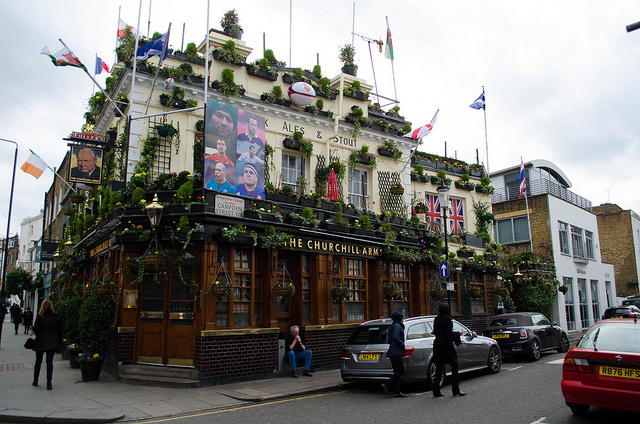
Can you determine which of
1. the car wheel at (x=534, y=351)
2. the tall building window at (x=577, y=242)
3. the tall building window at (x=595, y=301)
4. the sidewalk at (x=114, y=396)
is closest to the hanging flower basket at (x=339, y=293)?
the sidewalk at (x=114, y=396)

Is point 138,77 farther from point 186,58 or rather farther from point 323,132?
point 323,132

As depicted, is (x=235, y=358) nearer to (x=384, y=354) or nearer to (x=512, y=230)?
(x=384, y=354)

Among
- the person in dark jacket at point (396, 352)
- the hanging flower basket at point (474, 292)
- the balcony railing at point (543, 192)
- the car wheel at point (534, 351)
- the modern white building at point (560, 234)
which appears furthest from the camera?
the balcony railing at point (543, 192)

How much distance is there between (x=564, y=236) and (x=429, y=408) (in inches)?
991

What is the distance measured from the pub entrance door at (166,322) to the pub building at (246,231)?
0.03 meters

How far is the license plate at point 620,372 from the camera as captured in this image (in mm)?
6863

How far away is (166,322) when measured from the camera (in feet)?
41.4

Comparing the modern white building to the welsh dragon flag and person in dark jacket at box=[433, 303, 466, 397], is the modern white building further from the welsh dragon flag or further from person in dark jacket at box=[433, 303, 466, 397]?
the welsh dragon flag

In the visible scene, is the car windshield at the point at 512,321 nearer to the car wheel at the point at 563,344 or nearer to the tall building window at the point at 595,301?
the car wheel at the point at 563,344

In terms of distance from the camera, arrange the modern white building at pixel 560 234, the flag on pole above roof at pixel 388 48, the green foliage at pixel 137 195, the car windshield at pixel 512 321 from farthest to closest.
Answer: the modern white building at pixel 560 234
the flag on pole above roof at pixel 388 48
the car windshield at pixel 512 321
the green foliage at pixel 137 195

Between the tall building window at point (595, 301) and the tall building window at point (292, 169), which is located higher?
the tall building window at point (292, 169)

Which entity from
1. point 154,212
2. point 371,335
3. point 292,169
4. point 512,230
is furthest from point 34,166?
point 512,230

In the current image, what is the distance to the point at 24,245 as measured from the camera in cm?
6303

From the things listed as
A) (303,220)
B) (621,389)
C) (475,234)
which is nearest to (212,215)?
(303,220)
